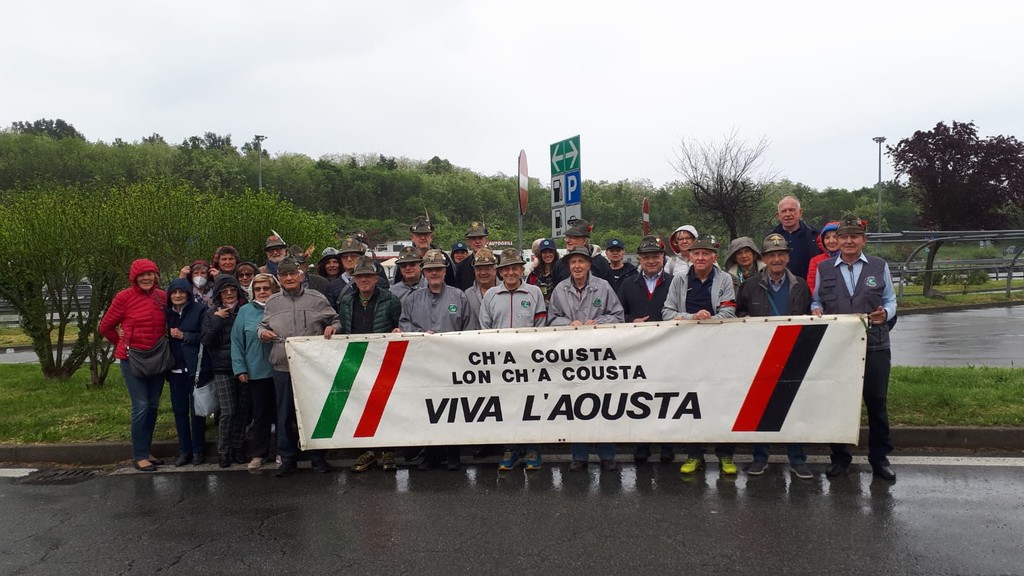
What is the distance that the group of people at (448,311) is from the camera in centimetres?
537

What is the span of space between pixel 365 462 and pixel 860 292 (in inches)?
166

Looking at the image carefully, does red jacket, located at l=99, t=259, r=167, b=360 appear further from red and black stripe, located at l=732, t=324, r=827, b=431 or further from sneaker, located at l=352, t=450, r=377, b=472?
red and black stripe, located at l=732, t=324, r=827, b=431

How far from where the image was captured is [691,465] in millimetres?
5500

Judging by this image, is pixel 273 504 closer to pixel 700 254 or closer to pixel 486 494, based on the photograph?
pixel 486 494

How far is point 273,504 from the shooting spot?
5.21 m

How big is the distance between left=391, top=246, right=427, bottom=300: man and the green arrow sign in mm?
3709

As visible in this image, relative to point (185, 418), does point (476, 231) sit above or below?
above

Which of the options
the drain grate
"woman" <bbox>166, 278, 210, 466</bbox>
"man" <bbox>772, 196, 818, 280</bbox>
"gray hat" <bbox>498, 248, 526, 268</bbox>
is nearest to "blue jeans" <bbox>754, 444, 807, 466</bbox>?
"man" <bbox>772, 196, 818, 280</bbox>

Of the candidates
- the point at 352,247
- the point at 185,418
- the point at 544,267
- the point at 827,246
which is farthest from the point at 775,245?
the point at 185,418

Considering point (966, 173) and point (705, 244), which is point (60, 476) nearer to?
point (705, 244)

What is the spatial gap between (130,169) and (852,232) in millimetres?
89491

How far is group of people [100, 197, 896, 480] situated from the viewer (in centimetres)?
537

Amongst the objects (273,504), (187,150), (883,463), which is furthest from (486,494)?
(187,150)

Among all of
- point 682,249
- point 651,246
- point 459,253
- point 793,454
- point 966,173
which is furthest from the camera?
point 966,173
